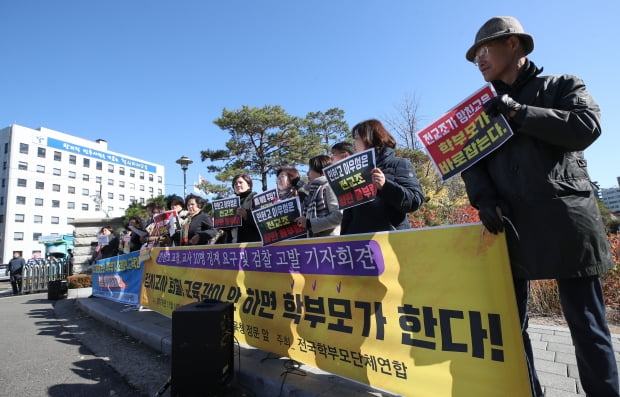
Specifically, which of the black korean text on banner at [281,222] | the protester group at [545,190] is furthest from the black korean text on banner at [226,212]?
the protester group at [545,190]

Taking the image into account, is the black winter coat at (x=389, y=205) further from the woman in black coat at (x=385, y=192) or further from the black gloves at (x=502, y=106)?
the black gloves at (x=502, y=106)

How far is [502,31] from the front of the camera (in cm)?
180

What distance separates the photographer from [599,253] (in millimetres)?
1516

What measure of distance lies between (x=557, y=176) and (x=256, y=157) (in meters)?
22.1

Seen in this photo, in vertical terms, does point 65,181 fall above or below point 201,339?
above

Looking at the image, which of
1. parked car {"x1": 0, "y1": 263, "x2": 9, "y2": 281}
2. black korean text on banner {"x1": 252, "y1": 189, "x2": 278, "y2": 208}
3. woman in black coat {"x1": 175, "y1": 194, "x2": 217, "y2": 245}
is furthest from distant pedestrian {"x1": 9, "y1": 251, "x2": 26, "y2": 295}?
black korean text on banner {"x1": 252, "y1": 189, "x2": 278, "y2": 208}

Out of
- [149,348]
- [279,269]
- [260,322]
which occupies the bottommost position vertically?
[149,348]

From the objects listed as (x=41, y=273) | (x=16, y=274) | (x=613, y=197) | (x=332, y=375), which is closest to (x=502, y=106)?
(x=332, y=375)

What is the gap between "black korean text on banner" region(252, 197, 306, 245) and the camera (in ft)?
10.1

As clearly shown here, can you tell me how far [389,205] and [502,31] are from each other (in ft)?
4.74

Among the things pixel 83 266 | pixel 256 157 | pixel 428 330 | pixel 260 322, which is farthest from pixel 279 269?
pixel 256 157

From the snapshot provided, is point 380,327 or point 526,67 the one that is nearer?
point 526,67

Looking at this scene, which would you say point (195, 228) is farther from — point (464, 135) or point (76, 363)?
point (464, 135)

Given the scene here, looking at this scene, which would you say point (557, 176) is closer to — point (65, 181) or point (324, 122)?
point (324, 122)
